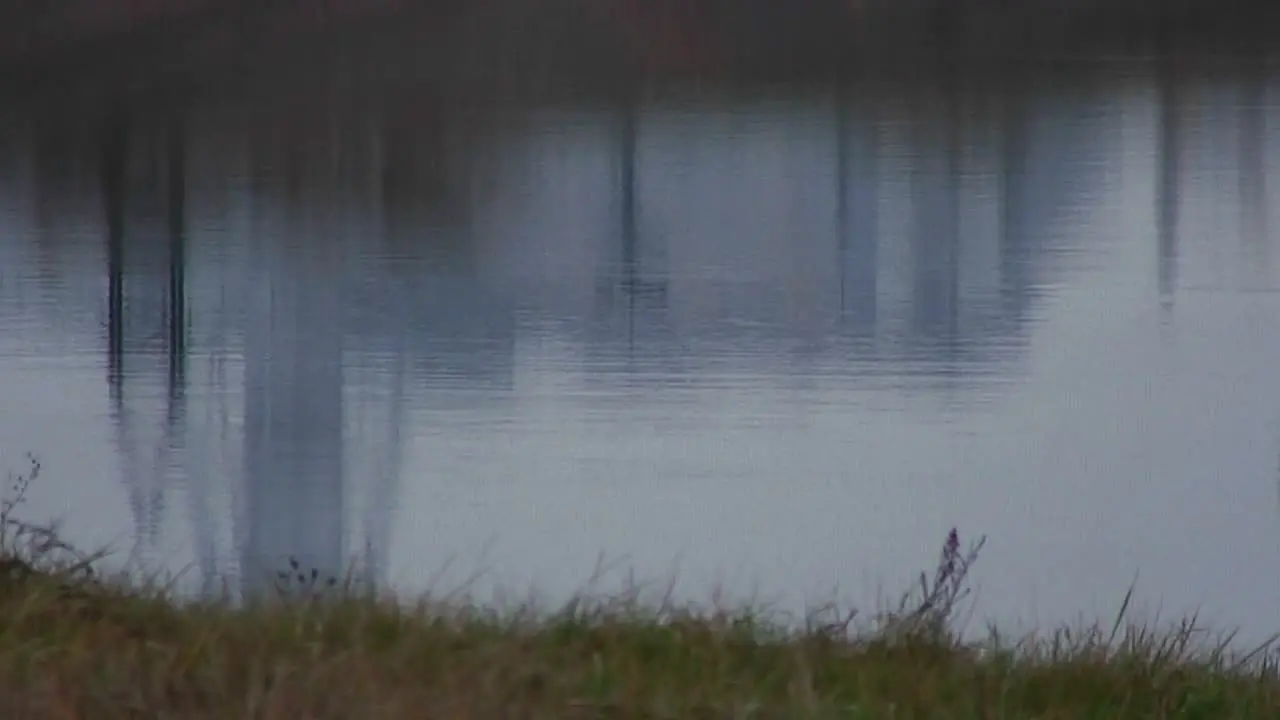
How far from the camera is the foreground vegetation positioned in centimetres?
306

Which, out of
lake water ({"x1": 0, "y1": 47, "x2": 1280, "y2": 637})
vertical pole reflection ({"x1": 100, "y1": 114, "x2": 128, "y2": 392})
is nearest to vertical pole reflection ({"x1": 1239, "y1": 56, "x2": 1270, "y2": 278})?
lake water ({"x1": 0, "y1": 47, "x2": 1280, "y2": 637})

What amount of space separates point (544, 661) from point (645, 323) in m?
3.58

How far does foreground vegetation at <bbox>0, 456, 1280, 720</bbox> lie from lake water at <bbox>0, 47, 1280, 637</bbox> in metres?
0.77

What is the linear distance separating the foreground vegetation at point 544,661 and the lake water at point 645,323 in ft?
2.51

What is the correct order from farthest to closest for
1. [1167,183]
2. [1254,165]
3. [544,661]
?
[1254,165], [1167,183], [544,661]

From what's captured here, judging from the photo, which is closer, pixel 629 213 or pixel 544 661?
pixel 544 661

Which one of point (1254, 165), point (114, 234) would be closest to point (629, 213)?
point (114, 234)

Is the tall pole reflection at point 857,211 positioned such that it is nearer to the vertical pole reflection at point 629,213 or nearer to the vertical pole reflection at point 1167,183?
the vertical pole reflection at point 629,213

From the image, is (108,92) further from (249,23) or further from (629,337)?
(629,337)

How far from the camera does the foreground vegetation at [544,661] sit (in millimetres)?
3056

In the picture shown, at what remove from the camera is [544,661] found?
348cm

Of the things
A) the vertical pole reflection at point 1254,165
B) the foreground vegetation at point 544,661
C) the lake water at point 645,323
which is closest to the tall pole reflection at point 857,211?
the lake water at point 645,323

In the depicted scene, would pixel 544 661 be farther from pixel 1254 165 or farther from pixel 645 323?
pixel 1254 165

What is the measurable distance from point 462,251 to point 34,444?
2.12 meters
